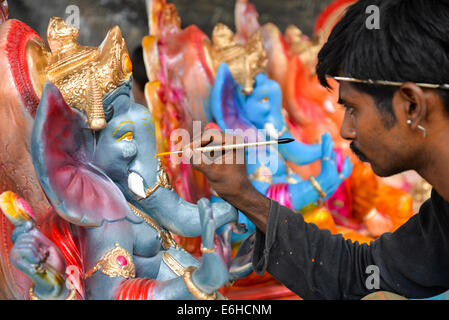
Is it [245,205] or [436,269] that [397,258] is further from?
[245,205]

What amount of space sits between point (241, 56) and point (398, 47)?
1154 mm

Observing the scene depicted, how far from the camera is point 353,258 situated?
122 cm

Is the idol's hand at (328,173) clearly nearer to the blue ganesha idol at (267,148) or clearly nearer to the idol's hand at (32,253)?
the blue ganesha idol at (267,148)

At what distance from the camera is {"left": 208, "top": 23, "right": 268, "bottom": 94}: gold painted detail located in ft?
6.60

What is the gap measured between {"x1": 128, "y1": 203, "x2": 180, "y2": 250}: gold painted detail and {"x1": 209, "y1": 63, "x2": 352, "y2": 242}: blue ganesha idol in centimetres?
56

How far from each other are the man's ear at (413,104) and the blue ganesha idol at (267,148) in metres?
0.91

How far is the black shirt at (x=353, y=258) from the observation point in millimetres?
1159

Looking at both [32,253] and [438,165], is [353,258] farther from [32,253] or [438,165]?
[32,253]

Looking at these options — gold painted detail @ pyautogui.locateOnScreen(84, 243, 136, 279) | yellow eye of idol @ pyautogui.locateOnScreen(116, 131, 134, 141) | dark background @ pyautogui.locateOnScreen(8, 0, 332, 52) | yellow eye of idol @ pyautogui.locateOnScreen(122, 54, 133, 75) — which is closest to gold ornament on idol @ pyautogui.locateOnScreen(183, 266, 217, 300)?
gold painted detail @ pyautogui.locateOnScreen(84, 243, 136, 279)

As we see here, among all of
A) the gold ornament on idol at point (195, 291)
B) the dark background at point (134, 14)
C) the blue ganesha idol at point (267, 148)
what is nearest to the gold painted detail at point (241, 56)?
the blue ganesha idol at point (267, 148)

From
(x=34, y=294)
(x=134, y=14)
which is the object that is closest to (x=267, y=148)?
(x=134, y=14)

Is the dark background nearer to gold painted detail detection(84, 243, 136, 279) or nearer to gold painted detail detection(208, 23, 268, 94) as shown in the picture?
gold painted detail detection(208, 23, 268, 94)
